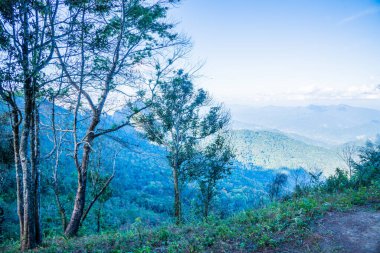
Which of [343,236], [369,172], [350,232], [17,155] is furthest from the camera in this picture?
[369,172]

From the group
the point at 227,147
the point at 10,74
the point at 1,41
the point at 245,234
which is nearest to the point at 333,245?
the point at 245,234

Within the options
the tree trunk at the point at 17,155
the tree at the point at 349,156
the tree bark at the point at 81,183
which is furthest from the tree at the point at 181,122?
the tree at the point at 349,156

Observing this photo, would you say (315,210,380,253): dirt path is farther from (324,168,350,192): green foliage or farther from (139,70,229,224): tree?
(139,70,229,224): tree

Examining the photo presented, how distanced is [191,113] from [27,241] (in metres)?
10.8

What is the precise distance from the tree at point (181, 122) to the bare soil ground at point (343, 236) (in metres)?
8.67

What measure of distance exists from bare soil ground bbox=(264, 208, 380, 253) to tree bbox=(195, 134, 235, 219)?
11124mm

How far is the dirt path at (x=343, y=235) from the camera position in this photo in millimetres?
4707

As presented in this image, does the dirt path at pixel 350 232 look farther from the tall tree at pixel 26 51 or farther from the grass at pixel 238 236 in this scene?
the tall tree at pixel 26 51

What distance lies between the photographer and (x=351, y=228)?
5.55 m

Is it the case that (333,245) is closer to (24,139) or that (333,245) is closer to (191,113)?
(24,139)

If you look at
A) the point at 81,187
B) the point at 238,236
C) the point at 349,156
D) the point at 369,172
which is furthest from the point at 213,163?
the point at 238,236

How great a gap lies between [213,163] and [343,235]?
12886 mm

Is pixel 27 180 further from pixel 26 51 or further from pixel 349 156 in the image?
pixel 349 156

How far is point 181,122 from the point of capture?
1512 cm
